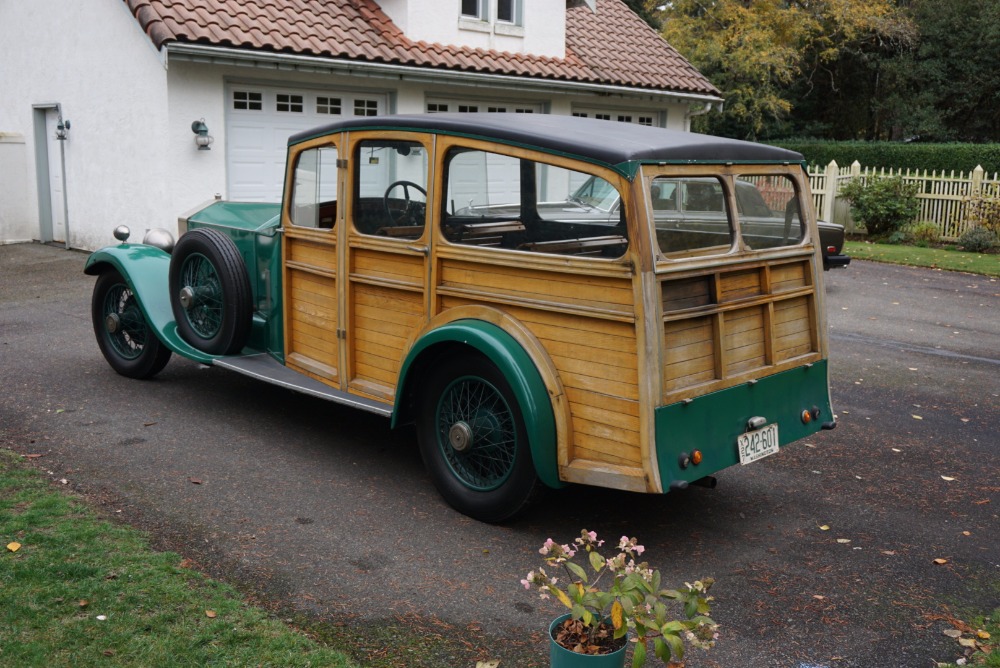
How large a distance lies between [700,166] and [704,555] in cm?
184

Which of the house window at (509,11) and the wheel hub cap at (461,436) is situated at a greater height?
the house window at (509,11)

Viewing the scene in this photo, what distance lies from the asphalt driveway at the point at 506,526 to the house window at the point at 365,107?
749 cm

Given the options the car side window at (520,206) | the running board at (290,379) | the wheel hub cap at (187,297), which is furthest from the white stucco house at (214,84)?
the car side window at (520,206)

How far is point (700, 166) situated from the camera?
4539mm

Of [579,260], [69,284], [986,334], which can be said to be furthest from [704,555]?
[69,284]

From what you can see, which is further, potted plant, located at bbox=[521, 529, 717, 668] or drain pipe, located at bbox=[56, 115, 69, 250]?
drain pipe, located at bbox=[56, 115, 69, 250]

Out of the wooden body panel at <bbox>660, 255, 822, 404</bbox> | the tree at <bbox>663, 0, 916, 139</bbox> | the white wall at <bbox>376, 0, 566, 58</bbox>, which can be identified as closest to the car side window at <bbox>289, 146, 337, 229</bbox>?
the wooden body panel at <bbox>660, 255, 822, 404</bbox>

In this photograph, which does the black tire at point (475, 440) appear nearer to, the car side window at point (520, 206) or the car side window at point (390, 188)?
the car side window at point (520, 206)

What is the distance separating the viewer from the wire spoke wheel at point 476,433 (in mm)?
4680

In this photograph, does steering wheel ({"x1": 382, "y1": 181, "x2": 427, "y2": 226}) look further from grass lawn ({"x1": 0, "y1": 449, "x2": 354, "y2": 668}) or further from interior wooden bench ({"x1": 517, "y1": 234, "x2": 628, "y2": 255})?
grass lawn ({"x1": 0, "y1": 449, "x2": 354, "y2": 668})

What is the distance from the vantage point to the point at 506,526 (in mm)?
4793

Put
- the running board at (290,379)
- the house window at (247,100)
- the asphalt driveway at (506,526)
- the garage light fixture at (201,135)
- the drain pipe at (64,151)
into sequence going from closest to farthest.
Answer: the asphalt driveway at (506,526) < the running board at (290,379) < the garage light fixture at (201,135) < the house window at (247,100) < the drain pipe at (64,151)

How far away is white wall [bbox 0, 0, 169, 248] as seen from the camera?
12734mm

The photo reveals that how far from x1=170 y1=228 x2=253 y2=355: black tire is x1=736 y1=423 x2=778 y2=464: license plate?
3.29 meters
